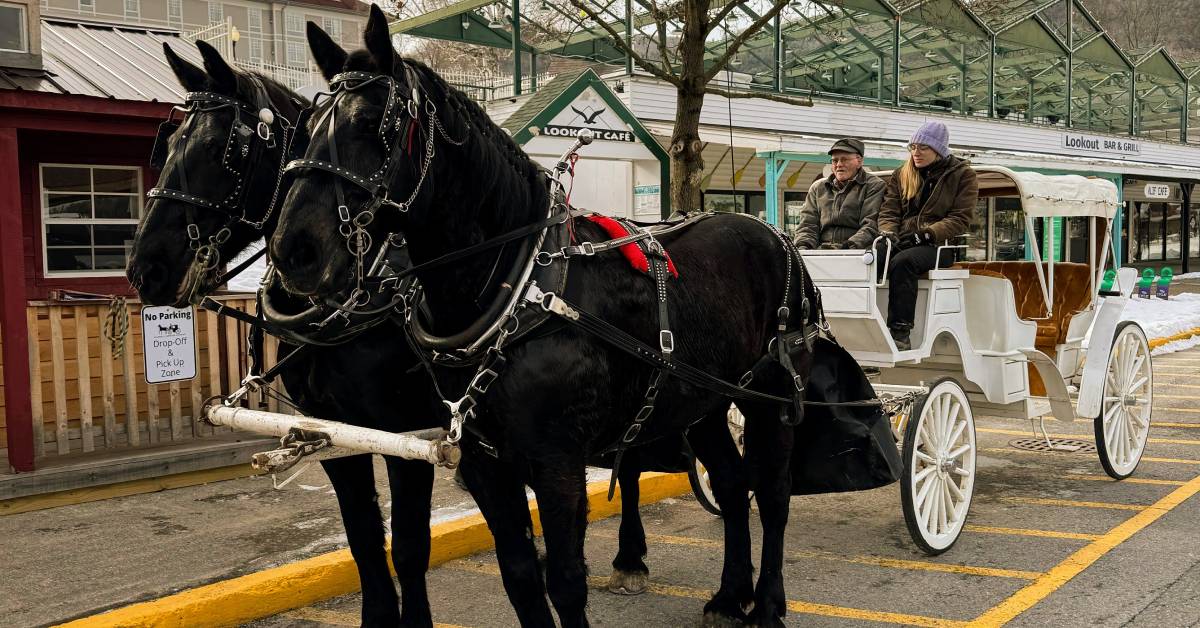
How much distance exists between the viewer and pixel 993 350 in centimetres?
624

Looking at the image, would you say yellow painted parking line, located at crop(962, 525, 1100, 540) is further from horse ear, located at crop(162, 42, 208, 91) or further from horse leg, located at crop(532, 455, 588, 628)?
horse ear, located at crop(162, 42, 208, 91)

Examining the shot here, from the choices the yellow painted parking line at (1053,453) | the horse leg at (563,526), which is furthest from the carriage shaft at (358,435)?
the yellow painted parking line at (1053,453)

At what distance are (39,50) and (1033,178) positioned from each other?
677 cm

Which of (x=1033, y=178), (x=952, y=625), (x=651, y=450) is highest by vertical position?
(x=1033, y=178)

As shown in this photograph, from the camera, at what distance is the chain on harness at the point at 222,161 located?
3.58 m

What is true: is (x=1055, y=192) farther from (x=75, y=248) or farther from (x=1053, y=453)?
(x=75, y=248)

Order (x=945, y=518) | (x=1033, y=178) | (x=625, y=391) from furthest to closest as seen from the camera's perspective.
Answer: (x=1033, y=178) → (x=945, y=518) → (x=625, y=391)

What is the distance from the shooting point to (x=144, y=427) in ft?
24.2

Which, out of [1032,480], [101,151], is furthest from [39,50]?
[1032,480]

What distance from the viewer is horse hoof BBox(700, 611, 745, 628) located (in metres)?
4.28

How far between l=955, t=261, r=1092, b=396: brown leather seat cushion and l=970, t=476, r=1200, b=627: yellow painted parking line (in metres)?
1.31

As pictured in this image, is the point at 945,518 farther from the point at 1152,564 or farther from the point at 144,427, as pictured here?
the point at 144,427

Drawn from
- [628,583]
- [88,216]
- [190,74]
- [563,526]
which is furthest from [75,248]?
[563,526]

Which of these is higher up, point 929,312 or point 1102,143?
point 1102,143
